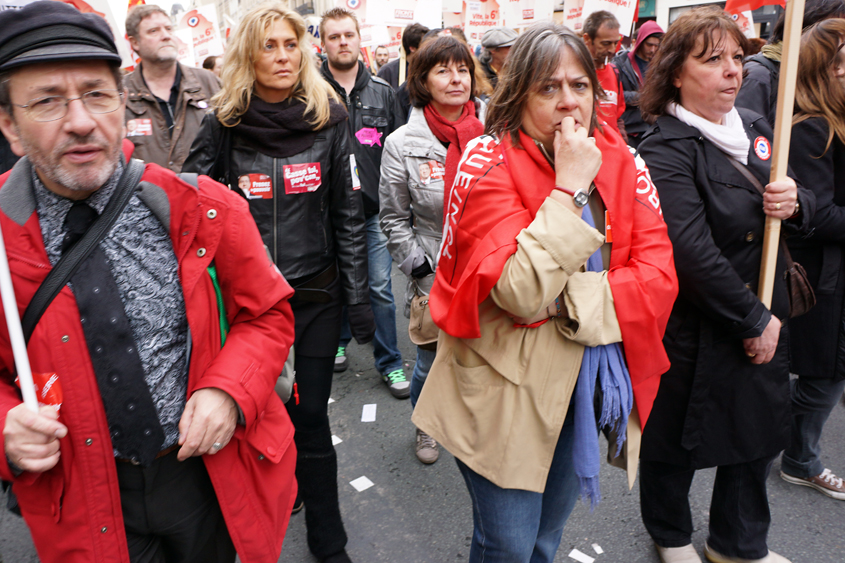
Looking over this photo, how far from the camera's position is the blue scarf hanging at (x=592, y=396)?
5.64 feet

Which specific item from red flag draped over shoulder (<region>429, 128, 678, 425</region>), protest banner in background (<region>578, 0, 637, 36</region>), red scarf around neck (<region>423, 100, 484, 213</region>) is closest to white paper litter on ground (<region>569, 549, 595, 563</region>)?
red flag draped over shoulder (<region>429, 128, 678, 425</region>)

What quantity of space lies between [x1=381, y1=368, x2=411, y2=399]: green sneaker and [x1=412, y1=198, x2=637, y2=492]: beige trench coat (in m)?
2.21

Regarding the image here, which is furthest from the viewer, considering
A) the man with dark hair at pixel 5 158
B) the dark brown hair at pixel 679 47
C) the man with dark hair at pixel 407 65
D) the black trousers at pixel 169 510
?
the man with dark hair at pixel 407 65

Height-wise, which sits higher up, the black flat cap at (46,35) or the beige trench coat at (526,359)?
the black flat cap at (46,35)

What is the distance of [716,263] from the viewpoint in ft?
6.90

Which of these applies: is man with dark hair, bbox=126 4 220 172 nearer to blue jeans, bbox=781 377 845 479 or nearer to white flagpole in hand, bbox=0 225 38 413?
white flagpole in hand, bbox=0 225 38 413

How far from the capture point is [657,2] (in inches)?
723

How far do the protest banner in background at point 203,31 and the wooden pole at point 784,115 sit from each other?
28.7 feet

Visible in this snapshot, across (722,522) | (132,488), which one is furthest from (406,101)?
(132,488)

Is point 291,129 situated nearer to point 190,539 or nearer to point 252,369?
point 252,369

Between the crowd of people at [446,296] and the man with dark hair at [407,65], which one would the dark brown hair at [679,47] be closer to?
the crowd of people at [446,296]

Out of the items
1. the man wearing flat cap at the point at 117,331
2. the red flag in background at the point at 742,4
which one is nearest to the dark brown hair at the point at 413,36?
the red flag in background at the point at 742,4

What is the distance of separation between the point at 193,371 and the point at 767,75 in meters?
3.43

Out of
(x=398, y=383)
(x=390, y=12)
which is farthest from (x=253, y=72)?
(x=390, y=12)
